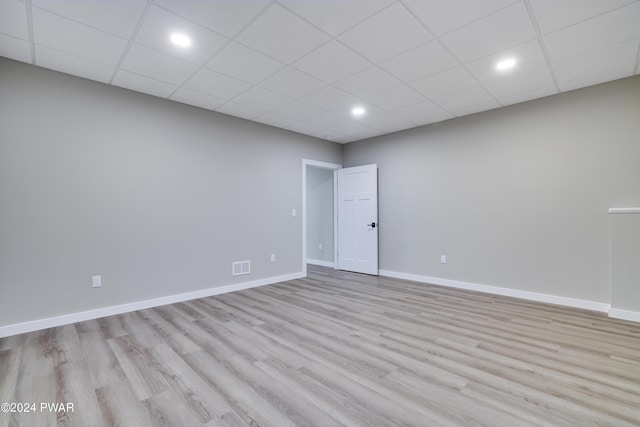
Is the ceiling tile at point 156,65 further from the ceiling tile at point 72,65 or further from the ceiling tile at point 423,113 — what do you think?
the ceiling tile at point 423,113

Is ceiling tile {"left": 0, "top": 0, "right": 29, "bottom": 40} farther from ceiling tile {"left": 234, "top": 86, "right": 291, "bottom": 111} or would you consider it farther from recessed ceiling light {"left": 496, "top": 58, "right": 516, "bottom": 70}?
recessed ceiling light {"left": 496, "top": 58, "right": 516, "bottom": 70}

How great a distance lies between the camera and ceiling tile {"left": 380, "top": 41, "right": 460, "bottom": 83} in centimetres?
263

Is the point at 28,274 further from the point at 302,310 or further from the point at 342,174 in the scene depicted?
the point at 342,174

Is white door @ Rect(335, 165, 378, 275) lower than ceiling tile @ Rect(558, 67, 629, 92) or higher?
lower

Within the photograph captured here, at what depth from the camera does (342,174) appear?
601 centimetres

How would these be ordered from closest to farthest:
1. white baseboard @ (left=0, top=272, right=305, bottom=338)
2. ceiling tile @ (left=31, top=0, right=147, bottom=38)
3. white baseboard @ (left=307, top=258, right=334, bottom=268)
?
1. ceiling tile @ (left=31, top=0, right=147, bottom=38)
2. white baseboard @ (left=0, top=272, right=305, bottom=338)
3. white baseboard @ (left=307, top=258, right=334, bottom=268)

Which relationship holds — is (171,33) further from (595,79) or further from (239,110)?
(595,79)

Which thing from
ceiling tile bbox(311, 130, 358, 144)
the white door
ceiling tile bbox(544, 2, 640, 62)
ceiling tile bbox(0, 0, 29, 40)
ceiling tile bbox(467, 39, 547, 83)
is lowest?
the white door

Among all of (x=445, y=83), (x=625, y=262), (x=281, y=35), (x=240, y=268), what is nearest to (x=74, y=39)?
(x=281, y=35)

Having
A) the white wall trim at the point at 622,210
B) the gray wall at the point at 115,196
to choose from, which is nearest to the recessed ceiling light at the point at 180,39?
the gray wall at the point at 115,196

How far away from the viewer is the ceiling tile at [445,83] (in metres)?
3.08

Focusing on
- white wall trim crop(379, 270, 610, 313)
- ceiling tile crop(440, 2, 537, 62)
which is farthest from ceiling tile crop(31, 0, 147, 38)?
white wall trim crop(379, 270, 610, 313)

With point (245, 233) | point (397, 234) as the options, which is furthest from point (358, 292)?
point (245, 233)

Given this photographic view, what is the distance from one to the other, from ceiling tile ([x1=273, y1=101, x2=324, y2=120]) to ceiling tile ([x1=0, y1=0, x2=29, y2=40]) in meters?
→ 2.52
